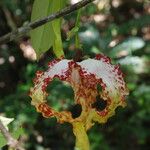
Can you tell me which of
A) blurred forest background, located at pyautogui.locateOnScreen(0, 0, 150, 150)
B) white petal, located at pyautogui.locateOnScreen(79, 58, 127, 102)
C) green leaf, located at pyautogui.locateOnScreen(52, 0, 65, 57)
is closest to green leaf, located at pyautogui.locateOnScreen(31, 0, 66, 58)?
green leaf, located at pyautogui.locateOnScreen(52, 0, 65, 57)

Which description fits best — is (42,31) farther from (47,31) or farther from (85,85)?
(85,85)

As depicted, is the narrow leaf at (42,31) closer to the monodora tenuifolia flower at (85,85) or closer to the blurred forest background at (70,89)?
the monodora tenuifolia flower at (85,85)

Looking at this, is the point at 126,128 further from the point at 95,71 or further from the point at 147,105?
the point at 95,71

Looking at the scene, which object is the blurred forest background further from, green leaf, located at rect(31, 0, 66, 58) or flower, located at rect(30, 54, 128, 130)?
flower, located at rect(30, 54, 128, 130)

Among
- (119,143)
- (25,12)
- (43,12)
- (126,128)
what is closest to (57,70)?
(43,12)

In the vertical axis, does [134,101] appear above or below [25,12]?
below

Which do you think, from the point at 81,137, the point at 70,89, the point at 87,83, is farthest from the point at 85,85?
the point at 70,89

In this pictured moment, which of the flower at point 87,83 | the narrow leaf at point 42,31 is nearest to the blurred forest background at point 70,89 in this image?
the narrow leaf at point 42,31
